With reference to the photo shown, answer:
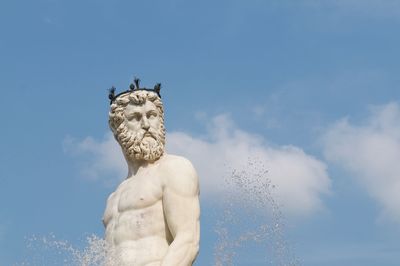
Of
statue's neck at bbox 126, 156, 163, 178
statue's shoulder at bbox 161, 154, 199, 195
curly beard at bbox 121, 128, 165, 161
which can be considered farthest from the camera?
statue's neck at bbox 126, 156, 163, 178

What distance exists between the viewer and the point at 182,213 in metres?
12.9

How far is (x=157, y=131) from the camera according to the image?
535 inches

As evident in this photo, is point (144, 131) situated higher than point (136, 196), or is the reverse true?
point (144, 131)

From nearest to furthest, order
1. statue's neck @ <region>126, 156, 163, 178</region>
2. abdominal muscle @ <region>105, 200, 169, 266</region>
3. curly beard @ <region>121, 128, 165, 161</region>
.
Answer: abdominal muscle @ <region>105, 200, 169, 266</region>
curly beard @ <region>121, 128, 165, 161</region>
statue's neck @ <region>126, 156, 163, 178</region>

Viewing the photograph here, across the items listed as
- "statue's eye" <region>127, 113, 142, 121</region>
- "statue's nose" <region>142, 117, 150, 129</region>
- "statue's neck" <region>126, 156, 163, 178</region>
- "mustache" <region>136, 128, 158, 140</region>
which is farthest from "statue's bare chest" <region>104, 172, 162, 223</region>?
"statue's eye" <region>127, 113, 142, 121</region>

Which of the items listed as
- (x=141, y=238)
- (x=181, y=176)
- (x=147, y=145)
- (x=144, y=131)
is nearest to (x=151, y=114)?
(x=144, y=131)

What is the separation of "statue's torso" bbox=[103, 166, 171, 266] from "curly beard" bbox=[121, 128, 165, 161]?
0.60ft

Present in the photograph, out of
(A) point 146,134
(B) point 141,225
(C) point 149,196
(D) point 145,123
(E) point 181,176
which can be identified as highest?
(D) point 145,123

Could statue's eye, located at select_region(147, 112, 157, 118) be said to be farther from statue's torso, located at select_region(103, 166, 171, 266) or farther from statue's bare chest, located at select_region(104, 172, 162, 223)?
statue's bare chest, located at select_region(104, 172, 162, 223)

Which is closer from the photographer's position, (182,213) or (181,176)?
(182,213)

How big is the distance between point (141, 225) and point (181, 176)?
2.46 ft

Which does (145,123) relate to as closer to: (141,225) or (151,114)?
(151,114)

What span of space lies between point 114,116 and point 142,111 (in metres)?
0.40

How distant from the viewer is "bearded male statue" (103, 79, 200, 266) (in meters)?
12.9
